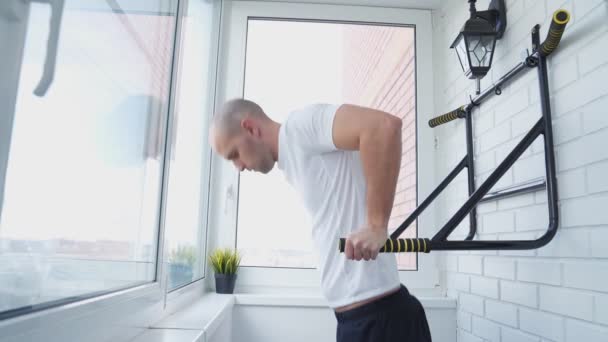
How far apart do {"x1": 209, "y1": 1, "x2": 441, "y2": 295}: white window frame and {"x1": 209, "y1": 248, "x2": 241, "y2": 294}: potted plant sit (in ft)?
0.43

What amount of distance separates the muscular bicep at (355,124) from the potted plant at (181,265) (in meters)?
1.04

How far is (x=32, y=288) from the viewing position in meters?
0.81

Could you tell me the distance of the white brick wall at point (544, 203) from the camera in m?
1.33

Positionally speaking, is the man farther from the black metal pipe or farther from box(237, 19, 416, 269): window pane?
box(237, 19, 416, 269): window pane

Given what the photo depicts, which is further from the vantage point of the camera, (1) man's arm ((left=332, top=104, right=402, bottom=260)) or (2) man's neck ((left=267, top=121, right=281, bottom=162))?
(2) man's neck ((left=267, top=121, right=281, bottom=162))

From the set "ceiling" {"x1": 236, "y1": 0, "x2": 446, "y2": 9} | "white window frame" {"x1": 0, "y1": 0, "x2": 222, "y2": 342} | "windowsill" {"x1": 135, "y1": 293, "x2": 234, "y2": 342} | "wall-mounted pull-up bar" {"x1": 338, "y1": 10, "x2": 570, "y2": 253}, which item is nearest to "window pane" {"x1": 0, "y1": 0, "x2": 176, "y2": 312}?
"white window frame" {"x1": 0, "y1": 0, "x2": 222, "y2": 342}

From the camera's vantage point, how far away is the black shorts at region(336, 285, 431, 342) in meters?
1.21

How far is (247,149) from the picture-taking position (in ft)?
4.39

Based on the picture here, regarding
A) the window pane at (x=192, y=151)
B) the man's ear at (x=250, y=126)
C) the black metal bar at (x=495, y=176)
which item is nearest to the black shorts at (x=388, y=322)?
the black metal bar at (x=495, y=176)

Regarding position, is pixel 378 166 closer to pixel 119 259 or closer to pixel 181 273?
pixel 119 259

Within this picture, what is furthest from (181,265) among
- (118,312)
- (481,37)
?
(481,37)

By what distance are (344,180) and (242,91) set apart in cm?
160

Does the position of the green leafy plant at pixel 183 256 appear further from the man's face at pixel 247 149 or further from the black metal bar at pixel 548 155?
the black metal bar at pixel 548 155

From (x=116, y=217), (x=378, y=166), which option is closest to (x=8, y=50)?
(x=116, y=217)
